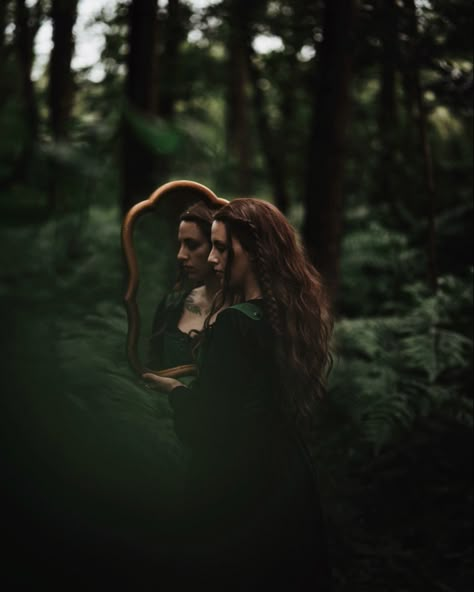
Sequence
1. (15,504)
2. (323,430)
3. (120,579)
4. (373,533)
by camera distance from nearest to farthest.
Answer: (15,504)
(120,579)
(373,533)
(323,430)

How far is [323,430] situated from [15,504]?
3193mm

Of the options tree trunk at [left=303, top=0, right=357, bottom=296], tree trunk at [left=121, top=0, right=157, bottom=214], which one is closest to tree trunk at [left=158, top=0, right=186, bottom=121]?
tree trunk at [left=121, top=0, right=157, bottom=214]

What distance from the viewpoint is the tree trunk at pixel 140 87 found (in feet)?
20.0

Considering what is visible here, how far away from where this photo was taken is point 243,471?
1907 mm

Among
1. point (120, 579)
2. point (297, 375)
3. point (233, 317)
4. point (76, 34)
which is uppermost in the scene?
point (76, 34)

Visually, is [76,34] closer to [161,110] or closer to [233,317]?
[161,110]

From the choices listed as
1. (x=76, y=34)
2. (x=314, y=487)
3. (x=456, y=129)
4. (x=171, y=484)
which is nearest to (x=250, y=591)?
(x=314, y=487)

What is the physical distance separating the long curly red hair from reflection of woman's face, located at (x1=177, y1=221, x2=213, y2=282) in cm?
12

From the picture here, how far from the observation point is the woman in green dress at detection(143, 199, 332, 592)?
5.93 feet

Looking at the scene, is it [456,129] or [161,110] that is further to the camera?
[161,110]

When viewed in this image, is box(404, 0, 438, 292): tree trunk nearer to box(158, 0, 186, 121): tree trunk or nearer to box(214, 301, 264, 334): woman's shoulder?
box(214, 301, 264, 334): woman's shoulder

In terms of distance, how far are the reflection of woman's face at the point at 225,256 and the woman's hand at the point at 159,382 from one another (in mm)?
320

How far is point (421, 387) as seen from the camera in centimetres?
371

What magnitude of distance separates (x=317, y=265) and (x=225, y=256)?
326 cm
